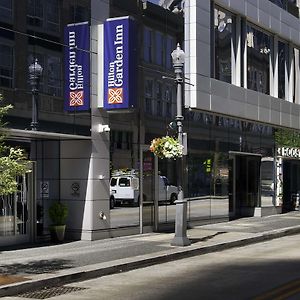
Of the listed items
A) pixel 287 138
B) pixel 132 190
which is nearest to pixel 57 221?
pixel 132 190

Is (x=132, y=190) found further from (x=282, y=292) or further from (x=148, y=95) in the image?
(x=282, y=292)

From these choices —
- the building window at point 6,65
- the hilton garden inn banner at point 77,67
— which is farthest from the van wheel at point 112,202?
the building window at point 6,65

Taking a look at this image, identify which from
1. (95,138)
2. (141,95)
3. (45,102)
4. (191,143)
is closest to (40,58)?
(45,102)

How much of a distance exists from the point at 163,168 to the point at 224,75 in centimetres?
637

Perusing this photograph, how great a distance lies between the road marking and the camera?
9.37 m

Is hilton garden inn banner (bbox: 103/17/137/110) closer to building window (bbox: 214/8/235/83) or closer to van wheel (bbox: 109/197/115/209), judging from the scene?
van wheel (bbox: 109/197/115/209)

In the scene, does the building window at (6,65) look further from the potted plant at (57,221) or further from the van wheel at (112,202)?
the van wheel at (112,202)

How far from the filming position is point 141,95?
61.5ft

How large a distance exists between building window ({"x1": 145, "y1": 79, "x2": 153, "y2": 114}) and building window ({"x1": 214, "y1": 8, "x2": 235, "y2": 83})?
515cm

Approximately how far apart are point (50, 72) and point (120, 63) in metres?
2.08

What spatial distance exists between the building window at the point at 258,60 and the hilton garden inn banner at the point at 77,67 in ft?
39.3

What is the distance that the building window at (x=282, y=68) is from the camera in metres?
30.1

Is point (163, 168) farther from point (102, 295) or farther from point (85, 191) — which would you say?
point (102, 295)

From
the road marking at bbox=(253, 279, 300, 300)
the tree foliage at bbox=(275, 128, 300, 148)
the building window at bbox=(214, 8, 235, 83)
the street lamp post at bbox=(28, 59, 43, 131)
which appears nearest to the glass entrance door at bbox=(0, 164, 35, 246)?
the street lamp post at bbox=(28, 59, 43, 131)
